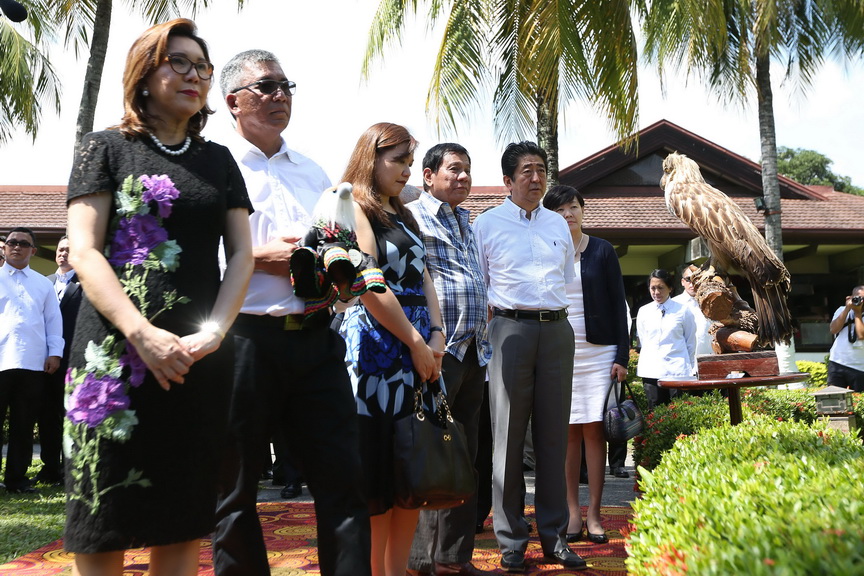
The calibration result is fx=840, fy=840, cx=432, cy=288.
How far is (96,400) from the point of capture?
2318 millimetres

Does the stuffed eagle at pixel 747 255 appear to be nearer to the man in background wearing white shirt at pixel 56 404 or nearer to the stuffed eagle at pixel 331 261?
the stuffed eagle at pixel 331 261

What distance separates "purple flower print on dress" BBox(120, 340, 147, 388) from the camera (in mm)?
2344

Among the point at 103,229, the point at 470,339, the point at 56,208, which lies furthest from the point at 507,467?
the point at 56,208

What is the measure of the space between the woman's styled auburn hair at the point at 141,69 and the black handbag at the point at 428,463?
5.04 feet

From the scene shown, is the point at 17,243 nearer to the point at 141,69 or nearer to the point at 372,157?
the point at 372,157

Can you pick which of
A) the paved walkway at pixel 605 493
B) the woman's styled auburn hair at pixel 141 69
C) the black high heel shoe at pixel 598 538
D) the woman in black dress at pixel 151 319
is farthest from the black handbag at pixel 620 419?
the woman's styled auburn hair at pixel 141 69

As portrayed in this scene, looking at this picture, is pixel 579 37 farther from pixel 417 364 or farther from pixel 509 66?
pixel 417 364

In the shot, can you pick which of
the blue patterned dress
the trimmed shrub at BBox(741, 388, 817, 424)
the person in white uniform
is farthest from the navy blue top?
the trimmed shrub at BBox(741, 388, 817, 424)

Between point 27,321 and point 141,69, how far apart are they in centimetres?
579

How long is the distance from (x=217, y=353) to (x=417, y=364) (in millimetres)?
1134

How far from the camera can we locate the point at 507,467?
187 inches

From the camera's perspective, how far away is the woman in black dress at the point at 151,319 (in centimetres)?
229

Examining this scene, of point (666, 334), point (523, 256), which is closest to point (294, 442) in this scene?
point (523, 256)

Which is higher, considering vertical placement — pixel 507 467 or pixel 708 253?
pixel 708 253
